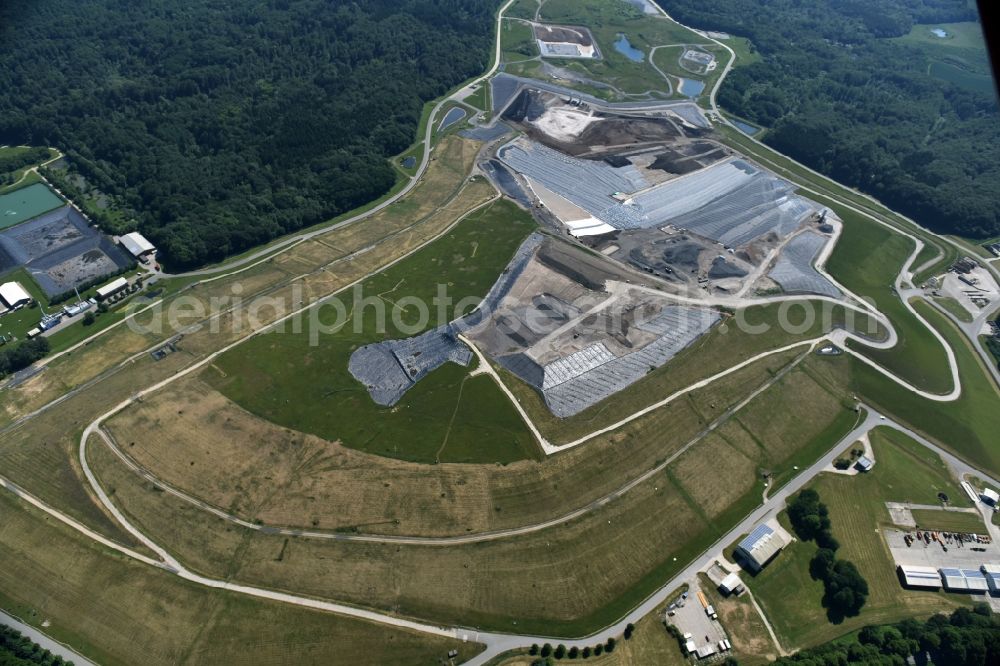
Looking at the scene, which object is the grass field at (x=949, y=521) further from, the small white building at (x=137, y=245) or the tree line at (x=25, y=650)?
the small white building at (x=137, y=245)

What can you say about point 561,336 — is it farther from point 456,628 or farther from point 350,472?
point 456,628

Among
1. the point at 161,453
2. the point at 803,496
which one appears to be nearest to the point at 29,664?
the point at 161,453

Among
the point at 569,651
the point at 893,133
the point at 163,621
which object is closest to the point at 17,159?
the point at 163,621

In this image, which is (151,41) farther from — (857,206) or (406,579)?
(857,206)

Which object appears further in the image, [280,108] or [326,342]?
[280,108]

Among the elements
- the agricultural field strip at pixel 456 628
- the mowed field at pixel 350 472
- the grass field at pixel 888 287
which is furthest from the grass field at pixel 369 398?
the grass field at pixel 888 287

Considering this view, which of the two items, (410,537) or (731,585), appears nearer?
(731,585)

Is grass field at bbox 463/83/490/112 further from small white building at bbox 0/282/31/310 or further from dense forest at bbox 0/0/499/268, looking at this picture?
small white building at bbox 0/282/31/310
